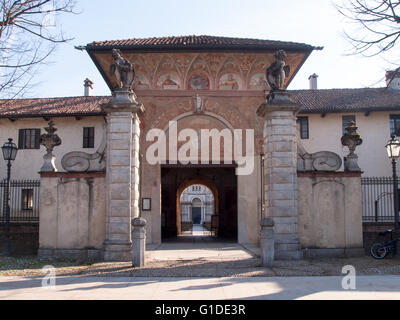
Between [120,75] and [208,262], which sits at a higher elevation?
[120,75]

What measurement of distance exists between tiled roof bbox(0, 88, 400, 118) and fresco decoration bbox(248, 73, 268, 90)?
822cm

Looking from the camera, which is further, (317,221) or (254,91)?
(254,91)

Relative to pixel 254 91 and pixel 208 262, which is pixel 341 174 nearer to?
pixel 208 262

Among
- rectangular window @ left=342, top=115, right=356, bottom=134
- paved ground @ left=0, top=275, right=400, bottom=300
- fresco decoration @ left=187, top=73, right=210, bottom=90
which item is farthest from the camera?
rectangular window @ left=342, top=115, right=356, bottom=134

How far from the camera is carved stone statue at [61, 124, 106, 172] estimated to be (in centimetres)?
1205

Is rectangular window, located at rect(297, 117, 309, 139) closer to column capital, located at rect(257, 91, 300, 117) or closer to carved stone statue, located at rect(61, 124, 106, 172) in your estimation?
column capital, located at rect(257, 91, 300, 117)

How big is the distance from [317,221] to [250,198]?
4972 millimetres

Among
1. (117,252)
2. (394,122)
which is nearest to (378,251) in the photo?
(117,252)

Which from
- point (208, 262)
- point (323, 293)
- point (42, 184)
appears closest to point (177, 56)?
point (42, 184)

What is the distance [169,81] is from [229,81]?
245 cm

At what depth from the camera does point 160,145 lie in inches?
666

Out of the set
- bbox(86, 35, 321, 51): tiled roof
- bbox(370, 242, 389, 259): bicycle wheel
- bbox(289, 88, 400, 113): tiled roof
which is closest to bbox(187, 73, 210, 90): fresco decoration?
bbox(86, 35, 321, 51): tiled roof
